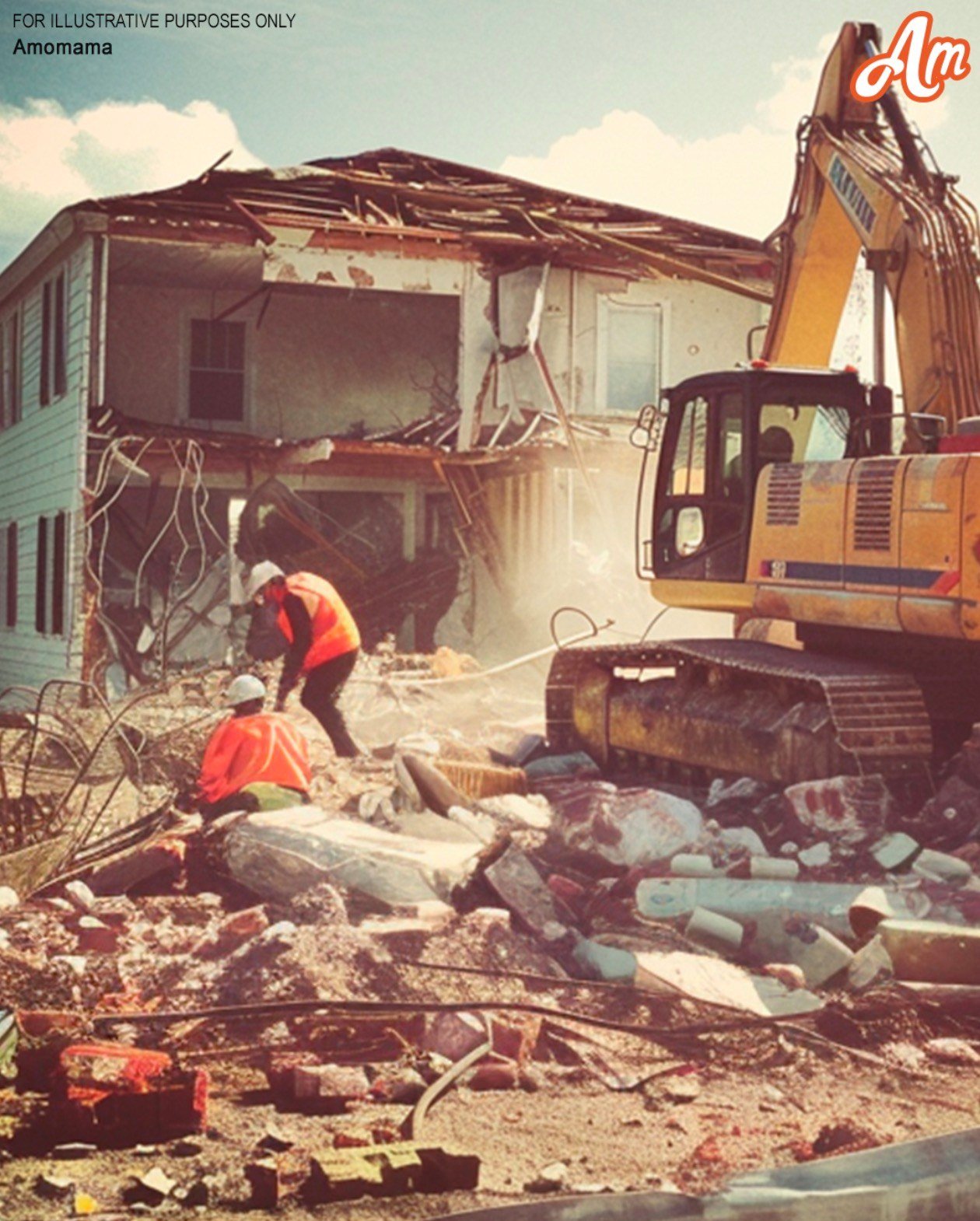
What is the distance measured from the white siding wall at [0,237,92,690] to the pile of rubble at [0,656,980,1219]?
687cm

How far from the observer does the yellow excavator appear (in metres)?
8.31

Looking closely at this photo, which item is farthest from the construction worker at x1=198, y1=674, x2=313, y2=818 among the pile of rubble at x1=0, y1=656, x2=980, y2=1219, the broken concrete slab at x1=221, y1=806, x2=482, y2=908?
the broken concrete slab at x1=221, y1=806, x2=482, y2=908

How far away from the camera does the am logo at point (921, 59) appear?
840cm

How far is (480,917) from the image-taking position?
6.79 meters

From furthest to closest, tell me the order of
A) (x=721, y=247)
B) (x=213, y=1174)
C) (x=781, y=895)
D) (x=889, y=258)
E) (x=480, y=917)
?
(x=721, y=247) < (x=889, y=258) < (x=781, y=895) < (x=480, y=917) < (x=213, y=1174)

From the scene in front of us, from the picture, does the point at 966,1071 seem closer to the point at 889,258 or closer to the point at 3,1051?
the point at 3,1051

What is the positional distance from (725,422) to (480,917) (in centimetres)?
403

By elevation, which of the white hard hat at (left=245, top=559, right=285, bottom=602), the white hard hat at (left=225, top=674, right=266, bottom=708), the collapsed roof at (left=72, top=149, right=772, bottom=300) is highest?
the collapsed roof at (left=72, top=149, right=772, bottom=300)

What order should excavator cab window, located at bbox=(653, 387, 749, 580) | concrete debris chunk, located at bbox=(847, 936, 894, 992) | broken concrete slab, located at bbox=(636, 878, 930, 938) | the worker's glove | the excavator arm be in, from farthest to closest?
excavator cab window, located at bbox=(653, 387, 749, 580) → the excavator arm → the worker's glove → broken concrete slab, located at bbox=(636, 878, 930, 938) → concrete debris chunk, located at bbox=(847, 936, 894, 992)

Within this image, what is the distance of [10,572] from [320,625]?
8441mm

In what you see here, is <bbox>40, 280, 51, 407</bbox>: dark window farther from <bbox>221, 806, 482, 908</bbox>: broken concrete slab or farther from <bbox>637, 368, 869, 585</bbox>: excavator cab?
<bbox>221, 806, 482, 908</bbox>: broken concrete slab

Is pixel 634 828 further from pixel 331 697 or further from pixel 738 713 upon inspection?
pixel 331 697

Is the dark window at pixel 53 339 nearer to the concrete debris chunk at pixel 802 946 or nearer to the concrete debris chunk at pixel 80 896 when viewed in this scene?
the concrete debris chunk at pixel 80 896

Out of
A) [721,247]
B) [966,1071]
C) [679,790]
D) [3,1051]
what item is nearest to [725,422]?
[679,790]
